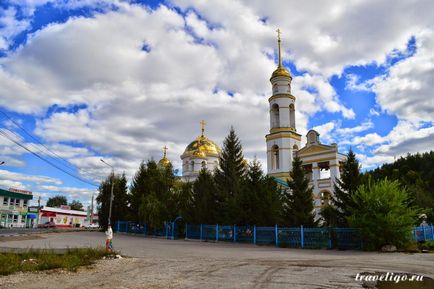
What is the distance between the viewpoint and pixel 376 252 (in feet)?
52.2

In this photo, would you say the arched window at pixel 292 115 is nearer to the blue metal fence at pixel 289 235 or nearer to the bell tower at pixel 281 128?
the bell tower at pixel 281 128

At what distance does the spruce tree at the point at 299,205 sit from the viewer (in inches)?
814

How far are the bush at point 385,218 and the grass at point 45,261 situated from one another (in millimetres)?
11658

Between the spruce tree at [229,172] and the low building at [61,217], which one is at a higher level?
the spruce tree at [229,172]

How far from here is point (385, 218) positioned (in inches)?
623

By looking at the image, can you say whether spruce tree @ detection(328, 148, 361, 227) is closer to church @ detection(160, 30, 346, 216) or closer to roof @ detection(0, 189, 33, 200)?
church @ detection(160, 30, 346, 216)

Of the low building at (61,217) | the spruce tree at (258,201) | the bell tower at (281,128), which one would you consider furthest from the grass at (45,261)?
the low building at (61,217)

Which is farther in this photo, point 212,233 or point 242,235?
point 212,233

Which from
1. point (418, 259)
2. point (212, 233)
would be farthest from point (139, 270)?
point (212, 233)

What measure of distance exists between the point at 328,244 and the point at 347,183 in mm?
5063

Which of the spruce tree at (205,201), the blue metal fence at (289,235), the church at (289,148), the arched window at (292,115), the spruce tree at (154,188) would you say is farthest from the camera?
the arched window at (292,115)

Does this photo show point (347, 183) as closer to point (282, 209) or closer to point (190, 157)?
point (282, 209)

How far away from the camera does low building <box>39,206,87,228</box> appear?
65.1m

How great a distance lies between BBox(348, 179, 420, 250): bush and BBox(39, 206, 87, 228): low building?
58.1 metres
